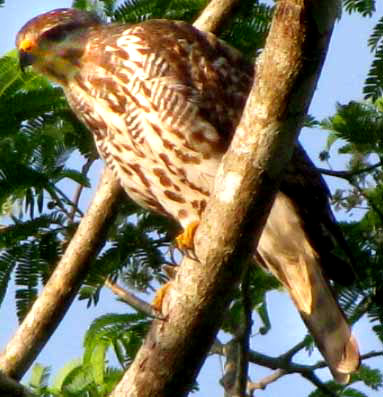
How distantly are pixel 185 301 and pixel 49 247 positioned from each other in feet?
4.40

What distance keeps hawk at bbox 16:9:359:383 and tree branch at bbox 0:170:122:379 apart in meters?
0.30

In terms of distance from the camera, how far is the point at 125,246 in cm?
542

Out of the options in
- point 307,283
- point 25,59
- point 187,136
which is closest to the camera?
point 187,136

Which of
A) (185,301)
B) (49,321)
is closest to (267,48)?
(185,301)

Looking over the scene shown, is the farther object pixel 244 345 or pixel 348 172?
pixel 348 172

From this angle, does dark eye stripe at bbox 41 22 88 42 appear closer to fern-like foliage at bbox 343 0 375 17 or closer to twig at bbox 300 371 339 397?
fern-like foliage at bbox 343 0 375 17

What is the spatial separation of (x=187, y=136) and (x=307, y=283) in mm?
854

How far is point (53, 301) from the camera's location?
17.5ft

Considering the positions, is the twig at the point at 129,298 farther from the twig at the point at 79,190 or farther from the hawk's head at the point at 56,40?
the hawk's head at the point at 56,40

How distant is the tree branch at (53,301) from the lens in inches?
208

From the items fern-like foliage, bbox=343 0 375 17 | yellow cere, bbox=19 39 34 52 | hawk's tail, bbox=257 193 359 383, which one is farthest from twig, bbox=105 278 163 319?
fern-like foliage, bbox=343 0 375 17

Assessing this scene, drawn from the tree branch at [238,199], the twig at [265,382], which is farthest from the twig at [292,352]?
the tree branch at [238,199]

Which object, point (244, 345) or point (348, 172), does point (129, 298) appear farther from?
point (348, 172)

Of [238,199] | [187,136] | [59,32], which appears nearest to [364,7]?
[187,136]
